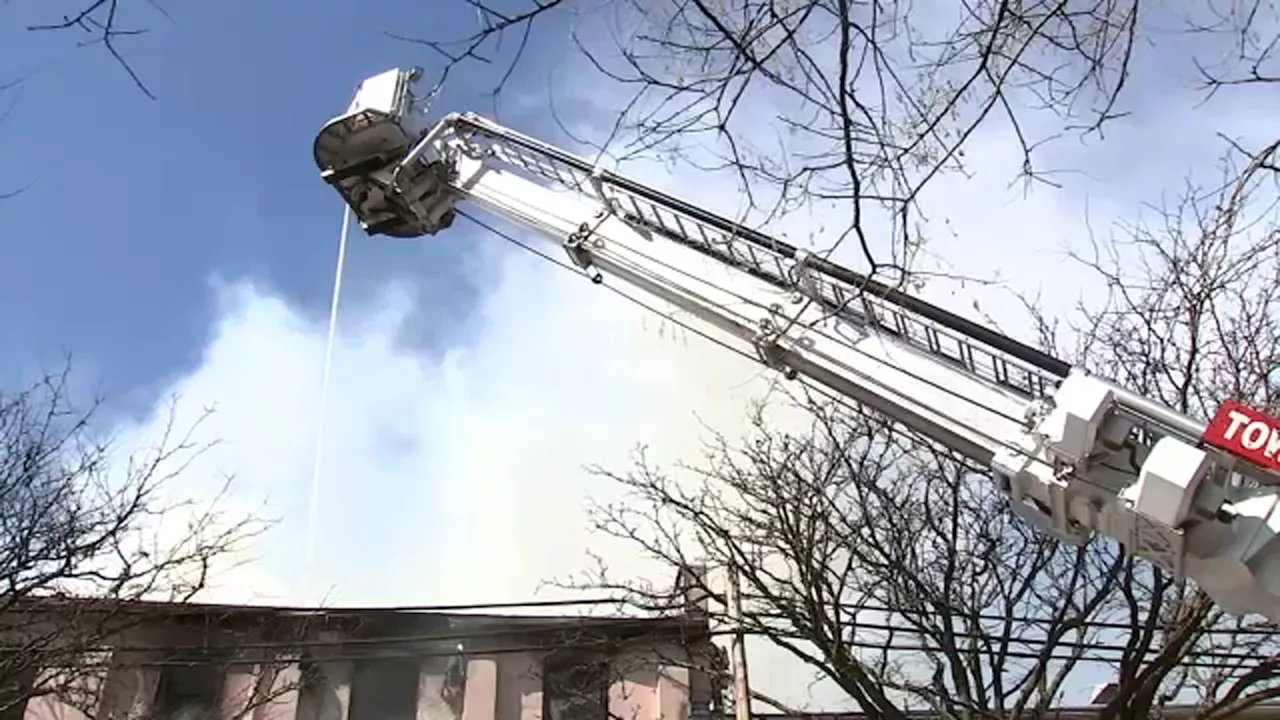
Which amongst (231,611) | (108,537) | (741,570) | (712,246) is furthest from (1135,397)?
(231,611)

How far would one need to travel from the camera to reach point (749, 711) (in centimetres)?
1109

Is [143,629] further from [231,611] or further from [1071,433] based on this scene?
[1071,433]

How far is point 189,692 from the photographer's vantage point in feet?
49.3

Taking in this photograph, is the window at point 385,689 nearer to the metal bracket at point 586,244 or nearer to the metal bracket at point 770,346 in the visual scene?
the metal bracket at point 586,244

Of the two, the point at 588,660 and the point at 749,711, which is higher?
the point at 588,660

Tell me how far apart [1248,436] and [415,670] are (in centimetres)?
1239

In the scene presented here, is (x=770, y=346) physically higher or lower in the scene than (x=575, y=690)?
lower

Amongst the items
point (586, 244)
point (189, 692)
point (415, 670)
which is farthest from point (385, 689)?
point (586, 244)

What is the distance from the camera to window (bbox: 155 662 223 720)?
48.7ft

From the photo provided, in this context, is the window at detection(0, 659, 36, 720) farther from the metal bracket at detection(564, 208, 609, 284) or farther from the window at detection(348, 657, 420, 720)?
the metal bracket at detection(564, 208, 609, 284)

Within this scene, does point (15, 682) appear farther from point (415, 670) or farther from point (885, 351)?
point (885, 351)

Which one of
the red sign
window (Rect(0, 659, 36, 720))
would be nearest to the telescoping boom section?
the red sign

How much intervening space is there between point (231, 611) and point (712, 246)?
10448mm

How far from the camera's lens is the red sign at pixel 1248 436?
538 centimetres
